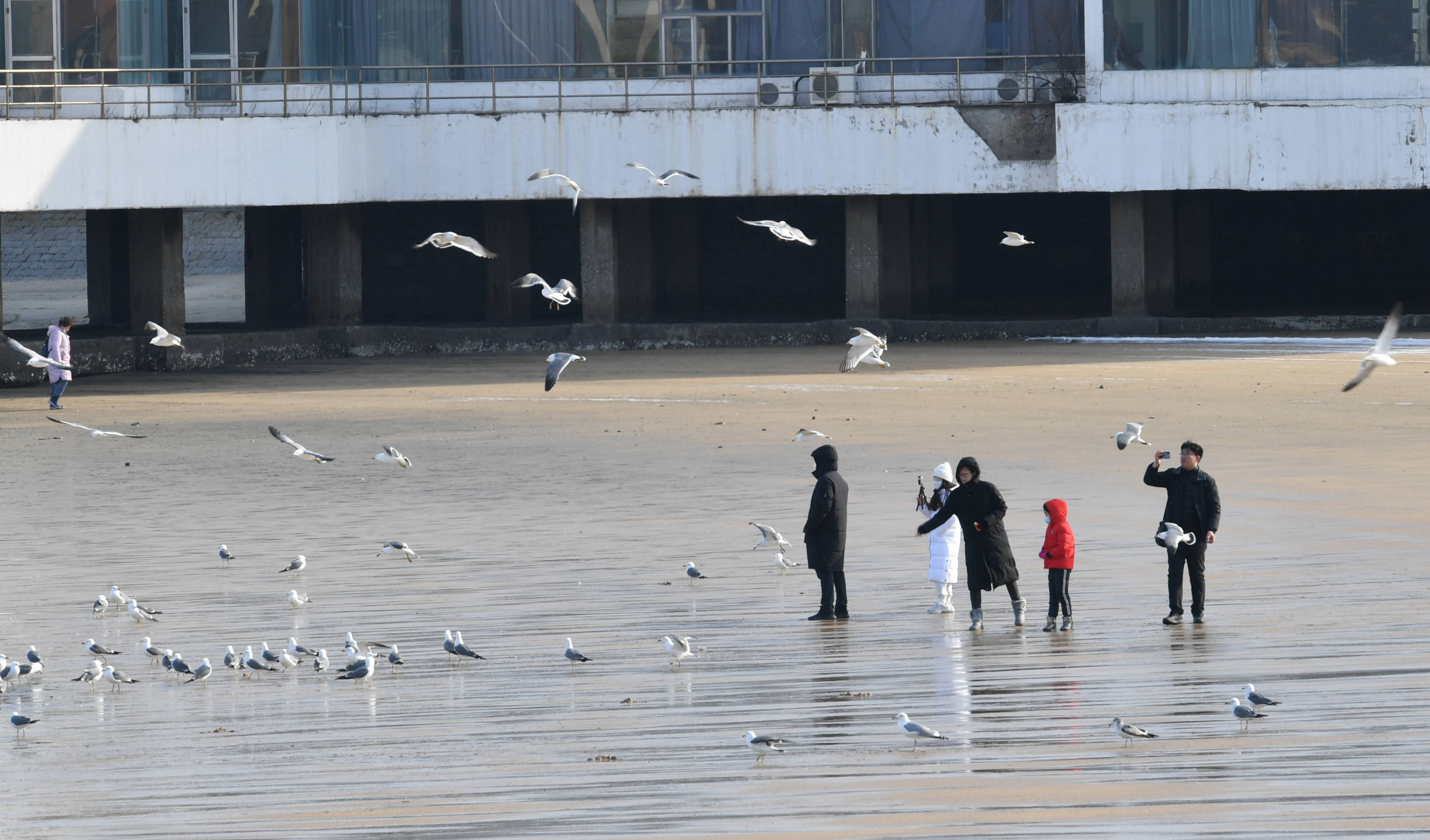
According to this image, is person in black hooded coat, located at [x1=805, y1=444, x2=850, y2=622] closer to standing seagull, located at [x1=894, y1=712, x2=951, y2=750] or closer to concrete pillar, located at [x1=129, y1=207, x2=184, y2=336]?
standing seagull, located at [x1=894, y1=712, x2=951, y2=750]

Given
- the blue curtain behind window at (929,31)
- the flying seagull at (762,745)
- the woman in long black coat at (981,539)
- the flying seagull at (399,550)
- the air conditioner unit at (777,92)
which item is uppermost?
the blue curtain behind window at (929,31)

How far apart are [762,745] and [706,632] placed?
334 cm

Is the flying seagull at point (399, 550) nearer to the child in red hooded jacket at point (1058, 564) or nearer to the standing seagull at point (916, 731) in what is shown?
the child in red hooded jacket at point (1058, 564)

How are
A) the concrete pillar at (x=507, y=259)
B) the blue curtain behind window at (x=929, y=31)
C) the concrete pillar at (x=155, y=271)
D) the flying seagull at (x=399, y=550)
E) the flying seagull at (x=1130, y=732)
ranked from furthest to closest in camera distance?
the concrete pillar at (x=507, y=259)
the blue curtain behind window at (x=929, y=31)
the concrete pillar at (x=155, y=271)
the flying seagull at (x=399, y=550)
the flying seagull at (x=1130, y=732)

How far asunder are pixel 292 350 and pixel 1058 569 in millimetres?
26987

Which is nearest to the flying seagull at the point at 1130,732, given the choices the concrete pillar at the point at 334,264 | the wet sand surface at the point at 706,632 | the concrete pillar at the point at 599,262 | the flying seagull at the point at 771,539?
the wet sand surface at the point at 706,632

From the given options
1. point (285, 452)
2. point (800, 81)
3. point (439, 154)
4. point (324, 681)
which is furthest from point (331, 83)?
point (324, 681)

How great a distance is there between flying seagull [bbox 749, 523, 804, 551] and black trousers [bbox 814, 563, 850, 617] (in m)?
1.41

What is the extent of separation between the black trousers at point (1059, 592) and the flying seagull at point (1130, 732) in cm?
287

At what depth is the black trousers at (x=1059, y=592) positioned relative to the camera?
12031 millimetres

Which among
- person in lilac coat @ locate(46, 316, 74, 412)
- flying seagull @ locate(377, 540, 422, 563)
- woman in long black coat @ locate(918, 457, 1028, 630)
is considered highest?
person in lilac coat @ locate(46, 316, 74, 412)

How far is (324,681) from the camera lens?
11.1 meters

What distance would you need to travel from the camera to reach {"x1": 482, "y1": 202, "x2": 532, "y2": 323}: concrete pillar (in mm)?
41031

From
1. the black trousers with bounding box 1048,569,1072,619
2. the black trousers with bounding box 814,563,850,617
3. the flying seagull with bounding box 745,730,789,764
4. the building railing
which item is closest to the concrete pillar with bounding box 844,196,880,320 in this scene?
the building railing
